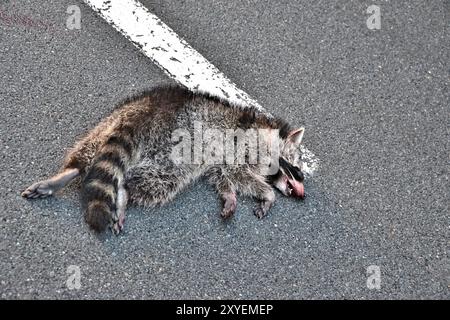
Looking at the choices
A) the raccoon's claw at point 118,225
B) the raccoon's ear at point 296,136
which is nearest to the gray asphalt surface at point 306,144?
the raccoon's claw at point 118,225

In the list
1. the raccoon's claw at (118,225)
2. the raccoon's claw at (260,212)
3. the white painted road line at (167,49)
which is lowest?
the raccoon's claw at (118,225)

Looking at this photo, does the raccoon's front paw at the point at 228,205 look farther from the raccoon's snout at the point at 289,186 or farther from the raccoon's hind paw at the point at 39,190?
the raccoon's hind paw at the point at 39,190

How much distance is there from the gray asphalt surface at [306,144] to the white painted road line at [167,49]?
0.08m

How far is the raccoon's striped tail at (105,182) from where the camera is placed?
2970 millimetres

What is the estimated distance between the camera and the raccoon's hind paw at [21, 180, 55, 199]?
3.10 metres

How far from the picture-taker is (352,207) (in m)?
3.51

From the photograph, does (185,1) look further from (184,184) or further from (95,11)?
(184,184)

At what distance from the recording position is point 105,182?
3029 millimetres

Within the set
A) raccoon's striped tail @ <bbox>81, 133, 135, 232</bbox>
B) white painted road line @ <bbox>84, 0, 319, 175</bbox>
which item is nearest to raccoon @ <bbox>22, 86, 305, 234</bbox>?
raccoon's striped tail @ <bbox>81, 133, 135, 232</bbox>

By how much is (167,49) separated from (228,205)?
1405mm
